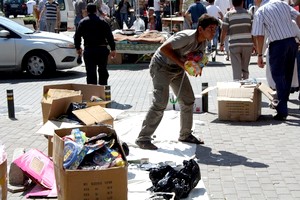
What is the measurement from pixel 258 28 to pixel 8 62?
7.86 m

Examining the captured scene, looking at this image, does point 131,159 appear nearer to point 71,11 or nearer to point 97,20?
point 97,20

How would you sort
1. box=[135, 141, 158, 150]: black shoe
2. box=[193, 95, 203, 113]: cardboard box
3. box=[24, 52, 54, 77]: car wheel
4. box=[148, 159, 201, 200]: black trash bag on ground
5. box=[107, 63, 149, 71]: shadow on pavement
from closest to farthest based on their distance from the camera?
box=[148, 159, 201, 200]: black trash bag on ground < box=[135, 141, 158, 150]: black shoe < box=[193, 95, 203, 113]: cardboard box < box=[24, 52, 54, 77]: car wheel < box=[107, 63, 149, 71]: shadow on pavement

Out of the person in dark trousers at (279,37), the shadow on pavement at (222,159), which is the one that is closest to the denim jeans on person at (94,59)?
the person in dark trousers at (279,37)

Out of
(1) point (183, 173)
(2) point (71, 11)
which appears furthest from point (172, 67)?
(2) point (71, 11)

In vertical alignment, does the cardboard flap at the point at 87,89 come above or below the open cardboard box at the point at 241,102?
above

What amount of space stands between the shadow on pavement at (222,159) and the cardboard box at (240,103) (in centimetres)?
174

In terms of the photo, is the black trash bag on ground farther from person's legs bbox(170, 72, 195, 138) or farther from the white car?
the white car

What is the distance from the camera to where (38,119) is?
9.89 metres

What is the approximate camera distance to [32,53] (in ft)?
48.5

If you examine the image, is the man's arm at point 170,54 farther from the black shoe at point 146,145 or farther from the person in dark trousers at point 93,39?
the person in dark trousers at point 93,39

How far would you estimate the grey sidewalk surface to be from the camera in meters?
6.09

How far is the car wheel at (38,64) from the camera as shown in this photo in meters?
14.8

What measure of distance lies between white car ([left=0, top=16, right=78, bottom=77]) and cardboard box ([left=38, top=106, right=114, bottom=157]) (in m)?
7.38

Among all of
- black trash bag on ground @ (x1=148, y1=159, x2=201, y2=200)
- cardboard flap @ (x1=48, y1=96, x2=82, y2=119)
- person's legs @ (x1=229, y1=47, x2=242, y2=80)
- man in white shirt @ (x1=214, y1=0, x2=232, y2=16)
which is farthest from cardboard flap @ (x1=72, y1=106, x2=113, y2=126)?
man in white shirt @ (x1=214, y1=0, x2=232, y2=16)
